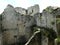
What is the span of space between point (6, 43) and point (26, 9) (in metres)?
4.70

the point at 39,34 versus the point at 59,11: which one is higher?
the point at 59,11

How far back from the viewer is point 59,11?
23.6m

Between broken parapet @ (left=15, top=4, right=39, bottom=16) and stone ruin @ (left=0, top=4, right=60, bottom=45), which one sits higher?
broken parapet @ (left=15, top=4, right=39, bottom=16)

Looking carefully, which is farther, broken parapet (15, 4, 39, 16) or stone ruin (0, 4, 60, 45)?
broken parapet (15, 4, 39, 16)

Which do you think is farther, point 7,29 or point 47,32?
point 7,29

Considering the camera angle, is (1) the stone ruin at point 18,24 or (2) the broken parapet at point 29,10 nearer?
(1) the stone ruin at point 18,24

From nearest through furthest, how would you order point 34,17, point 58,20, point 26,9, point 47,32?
point 58,20 < point 47,32 < point 34,17 < point 26,9

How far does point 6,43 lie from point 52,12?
6.95 meters

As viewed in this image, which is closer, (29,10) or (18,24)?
(18,24)

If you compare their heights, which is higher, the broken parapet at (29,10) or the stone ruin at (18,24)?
the broken parapet at (29,10)

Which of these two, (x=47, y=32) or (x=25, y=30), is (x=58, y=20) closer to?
(x=47, y=32)

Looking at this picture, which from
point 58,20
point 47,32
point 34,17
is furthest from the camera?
point 34,17

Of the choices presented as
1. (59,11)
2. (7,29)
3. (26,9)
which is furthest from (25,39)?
(59,11)

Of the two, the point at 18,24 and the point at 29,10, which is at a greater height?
the point at 29,10
